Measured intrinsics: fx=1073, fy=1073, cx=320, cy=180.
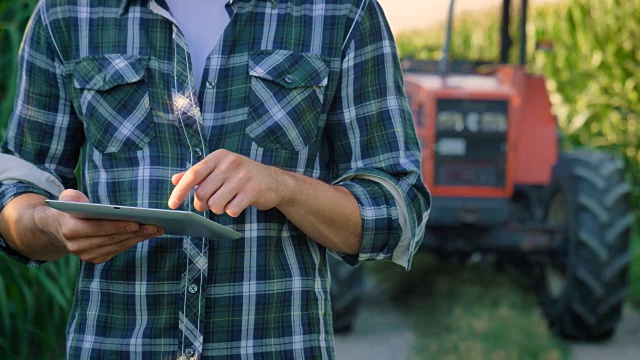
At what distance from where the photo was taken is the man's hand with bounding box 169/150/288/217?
53.6 inches

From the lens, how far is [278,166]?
5.27 ft

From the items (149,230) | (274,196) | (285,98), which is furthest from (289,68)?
(149,230)

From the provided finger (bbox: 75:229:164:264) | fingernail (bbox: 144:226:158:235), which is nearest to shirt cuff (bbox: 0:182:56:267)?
finger (bbox: 75:229:164:264)

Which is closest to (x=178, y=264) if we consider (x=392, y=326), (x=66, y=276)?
(x=66, y=276)

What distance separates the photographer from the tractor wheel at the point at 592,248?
495 centimetres

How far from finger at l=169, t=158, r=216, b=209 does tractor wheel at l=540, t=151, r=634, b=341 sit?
385 centimetres

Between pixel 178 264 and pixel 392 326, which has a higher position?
pixel 178 264

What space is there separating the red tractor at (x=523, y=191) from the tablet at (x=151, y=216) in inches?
147

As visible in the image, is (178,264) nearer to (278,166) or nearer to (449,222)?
(278,166)

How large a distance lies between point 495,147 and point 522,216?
410mm

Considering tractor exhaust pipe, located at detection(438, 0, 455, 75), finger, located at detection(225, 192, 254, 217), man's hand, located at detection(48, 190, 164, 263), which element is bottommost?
tractor exhaust pipe, located at detection(438, 0, 455, 75)

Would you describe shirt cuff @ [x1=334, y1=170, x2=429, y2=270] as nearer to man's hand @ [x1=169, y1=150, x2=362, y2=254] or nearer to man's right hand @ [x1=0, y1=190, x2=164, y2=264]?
man's hand @ [x1=169, y1=150, x2=362, y2=254]

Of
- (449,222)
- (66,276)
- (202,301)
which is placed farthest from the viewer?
(449,222)

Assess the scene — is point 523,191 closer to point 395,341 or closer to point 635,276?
point 395,341
